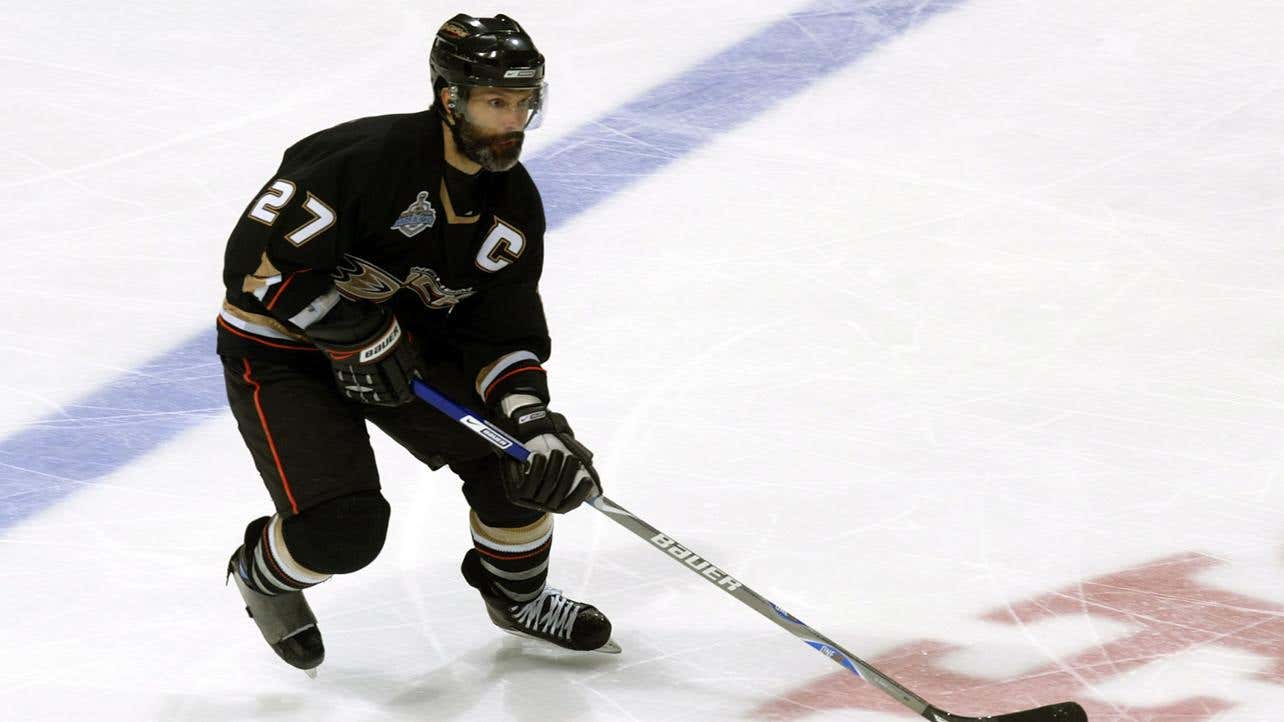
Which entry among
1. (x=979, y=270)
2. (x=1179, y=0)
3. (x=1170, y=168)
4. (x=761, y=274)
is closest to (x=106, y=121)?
(x=761, y=274)

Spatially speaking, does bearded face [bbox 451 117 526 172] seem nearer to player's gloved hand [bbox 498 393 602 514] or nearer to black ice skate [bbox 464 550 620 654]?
player's gloved hand [bbox 498 393 602 514]

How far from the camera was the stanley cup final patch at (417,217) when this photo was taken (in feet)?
9.52

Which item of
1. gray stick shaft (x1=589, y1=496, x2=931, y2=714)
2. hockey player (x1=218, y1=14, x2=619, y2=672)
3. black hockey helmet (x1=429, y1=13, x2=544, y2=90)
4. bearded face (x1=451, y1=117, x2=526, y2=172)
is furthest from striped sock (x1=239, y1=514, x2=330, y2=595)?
black hockey helmet (x1=429, y1=13, x2=544, y2=90)

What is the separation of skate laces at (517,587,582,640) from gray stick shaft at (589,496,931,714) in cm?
24

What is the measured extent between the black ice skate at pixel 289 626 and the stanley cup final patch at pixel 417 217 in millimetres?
657

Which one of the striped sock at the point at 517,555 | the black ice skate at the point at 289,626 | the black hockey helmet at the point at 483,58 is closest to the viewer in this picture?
the black hockey helmet at the point at 483,58

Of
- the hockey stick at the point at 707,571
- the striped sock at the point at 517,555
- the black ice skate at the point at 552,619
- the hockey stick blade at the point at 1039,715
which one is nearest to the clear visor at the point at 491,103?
the hockey stick at the point at 707,571

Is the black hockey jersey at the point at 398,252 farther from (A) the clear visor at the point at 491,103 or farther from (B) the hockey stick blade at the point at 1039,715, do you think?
(B) the hockey stick blade at the point at 1039,715

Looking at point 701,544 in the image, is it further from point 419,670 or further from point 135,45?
point 135,45

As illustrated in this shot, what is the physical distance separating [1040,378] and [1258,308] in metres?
0.63

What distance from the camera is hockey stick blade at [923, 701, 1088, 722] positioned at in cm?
285

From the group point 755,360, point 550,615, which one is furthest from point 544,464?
point 755,360

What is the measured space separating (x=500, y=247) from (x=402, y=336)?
0.72 ft

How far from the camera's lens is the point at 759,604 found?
9.80 ft
